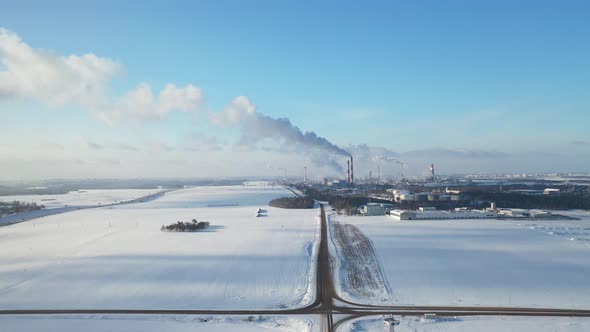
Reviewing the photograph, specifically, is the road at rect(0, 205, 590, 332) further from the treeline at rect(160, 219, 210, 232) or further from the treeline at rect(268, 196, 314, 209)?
the treeline at rect(268, 196, 314, 209)

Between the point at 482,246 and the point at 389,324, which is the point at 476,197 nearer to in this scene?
the point at 482,246

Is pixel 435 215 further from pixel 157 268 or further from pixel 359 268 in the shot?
pixel 157 268

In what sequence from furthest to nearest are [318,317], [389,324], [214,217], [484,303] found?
[214,217] < [484,303] < [318,317] < [389,324]

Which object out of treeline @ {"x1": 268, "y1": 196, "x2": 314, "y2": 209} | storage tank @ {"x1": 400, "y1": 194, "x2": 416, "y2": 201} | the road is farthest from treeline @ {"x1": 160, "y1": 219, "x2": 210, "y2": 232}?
storage tank @ {"x1": 400, "y1": 194, "x2": 416, "y2": 201}

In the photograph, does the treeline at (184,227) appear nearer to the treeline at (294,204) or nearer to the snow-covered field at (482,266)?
the snow-covered field at (482,266)

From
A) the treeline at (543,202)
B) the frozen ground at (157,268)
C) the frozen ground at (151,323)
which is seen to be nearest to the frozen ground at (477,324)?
the frozen ground at (151,323)

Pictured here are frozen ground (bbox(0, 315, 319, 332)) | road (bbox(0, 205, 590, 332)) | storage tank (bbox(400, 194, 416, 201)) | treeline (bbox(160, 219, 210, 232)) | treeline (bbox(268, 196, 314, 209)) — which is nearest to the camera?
frozen ground (bbox(0, 315, 319, 332))

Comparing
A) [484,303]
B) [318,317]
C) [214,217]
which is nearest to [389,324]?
[318,317]
